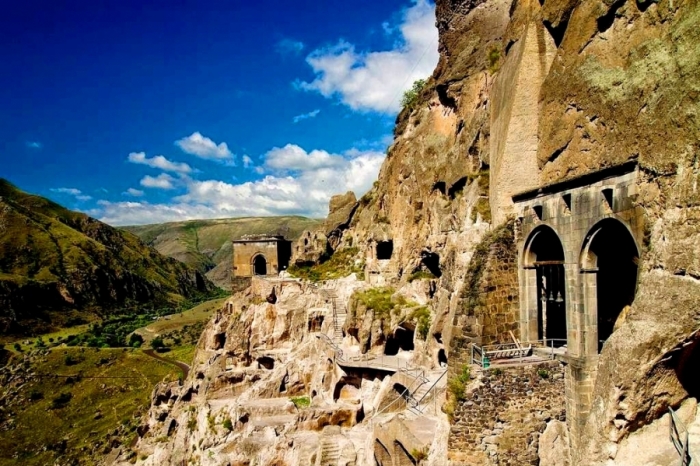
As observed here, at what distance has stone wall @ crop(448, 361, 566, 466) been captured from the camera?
43.9 ft

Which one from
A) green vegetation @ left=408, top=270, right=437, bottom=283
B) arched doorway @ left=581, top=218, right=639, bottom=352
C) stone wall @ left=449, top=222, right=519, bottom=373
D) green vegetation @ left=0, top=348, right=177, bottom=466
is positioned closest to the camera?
arched doorway @ left=581, top=218, right=639, bottom=352

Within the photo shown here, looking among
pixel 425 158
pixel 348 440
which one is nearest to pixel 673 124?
pixel 348 440

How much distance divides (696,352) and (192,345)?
302ft

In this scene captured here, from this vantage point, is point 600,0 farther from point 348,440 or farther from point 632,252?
point 348,440

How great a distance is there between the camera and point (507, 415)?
13.4 m

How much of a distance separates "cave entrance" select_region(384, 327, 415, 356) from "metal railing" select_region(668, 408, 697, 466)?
19.6 m

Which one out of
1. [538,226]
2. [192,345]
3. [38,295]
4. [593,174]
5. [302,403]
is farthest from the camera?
[38,295]

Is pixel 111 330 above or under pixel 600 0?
under

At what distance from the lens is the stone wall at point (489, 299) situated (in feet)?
50.9

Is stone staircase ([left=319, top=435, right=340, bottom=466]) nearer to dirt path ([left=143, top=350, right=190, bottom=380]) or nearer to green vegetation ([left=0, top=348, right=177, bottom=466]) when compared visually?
green vegetation ([left=0, top=348, right=177, bottom=466])

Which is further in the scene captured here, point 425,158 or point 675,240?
point 425,158

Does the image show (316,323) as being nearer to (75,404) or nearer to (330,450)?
(330,450)

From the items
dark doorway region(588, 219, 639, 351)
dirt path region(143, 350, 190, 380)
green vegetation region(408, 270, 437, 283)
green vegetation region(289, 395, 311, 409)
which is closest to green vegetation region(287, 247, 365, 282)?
green vegetation region(408, 270, 437, 283)

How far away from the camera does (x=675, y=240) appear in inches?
402
